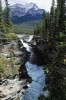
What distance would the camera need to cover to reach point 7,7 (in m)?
111

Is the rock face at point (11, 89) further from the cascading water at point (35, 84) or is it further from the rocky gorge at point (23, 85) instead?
the cascading water at point (35, 84)

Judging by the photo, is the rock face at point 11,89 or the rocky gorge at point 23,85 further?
the rocky gorge at point 23,85

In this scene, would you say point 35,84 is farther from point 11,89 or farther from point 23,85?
point 11,89

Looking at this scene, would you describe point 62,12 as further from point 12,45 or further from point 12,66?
point 12,66

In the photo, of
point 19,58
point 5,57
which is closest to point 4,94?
point 5,57

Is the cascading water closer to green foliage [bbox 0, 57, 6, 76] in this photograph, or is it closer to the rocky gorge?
the rocky gorge

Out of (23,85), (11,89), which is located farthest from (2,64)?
(23,85)

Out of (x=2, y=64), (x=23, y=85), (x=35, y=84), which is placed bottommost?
(x=35, y=84)

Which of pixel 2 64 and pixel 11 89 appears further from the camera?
pixel 2 64

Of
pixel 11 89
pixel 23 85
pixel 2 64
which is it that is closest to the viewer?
pixel 11 89

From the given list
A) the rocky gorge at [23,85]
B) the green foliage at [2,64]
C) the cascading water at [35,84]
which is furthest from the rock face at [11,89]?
the cascading water at [35,84]

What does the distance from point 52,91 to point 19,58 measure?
1437 inches

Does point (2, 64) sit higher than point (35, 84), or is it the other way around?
point (2, 64)

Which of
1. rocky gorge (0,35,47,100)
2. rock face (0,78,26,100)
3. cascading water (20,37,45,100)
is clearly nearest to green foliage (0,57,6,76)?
rocky gorge (0,35,47,100)
